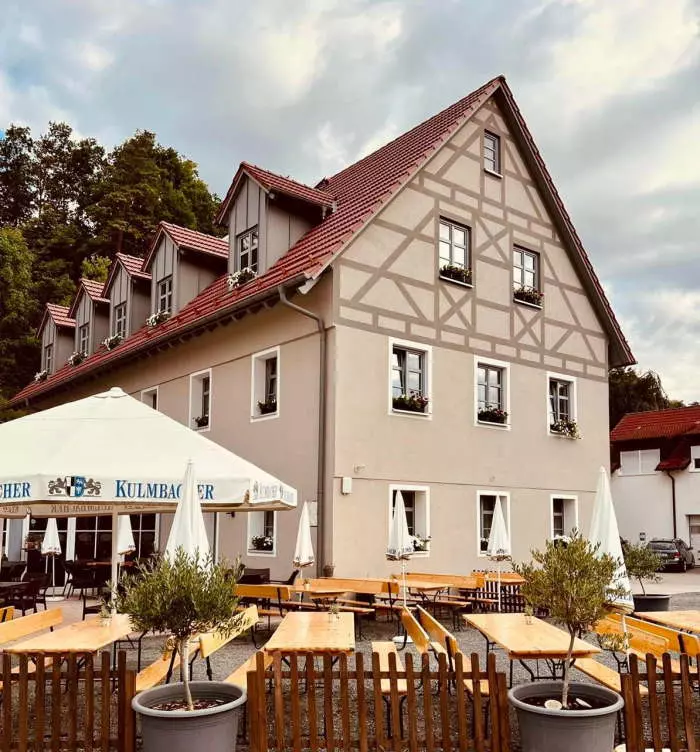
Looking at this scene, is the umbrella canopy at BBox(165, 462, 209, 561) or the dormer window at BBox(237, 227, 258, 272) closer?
the umbrella canopy at BBox(165, 462, 209, 561)

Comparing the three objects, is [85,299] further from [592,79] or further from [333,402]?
[592,79]

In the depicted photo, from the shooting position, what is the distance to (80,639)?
24.5ft

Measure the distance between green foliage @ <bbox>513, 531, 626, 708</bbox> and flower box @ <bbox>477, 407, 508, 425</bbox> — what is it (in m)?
11.7

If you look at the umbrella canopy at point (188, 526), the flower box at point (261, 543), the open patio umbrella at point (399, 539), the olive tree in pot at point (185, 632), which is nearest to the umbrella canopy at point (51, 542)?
the flower box at point (261, 543)

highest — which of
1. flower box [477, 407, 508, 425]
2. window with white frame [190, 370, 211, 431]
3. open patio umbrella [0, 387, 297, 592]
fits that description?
window with white frame [190, 370, 211, 431]

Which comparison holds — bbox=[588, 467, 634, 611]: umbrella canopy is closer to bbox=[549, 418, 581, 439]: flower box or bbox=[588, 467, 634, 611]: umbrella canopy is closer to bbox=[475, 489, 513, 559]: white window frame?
bbox=[475, 489, 513, 559]: white window frame

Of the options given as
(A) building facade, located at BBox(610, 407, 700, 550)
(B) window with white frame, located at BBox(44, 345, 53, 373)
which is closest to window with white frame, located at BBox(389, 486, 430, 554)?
(B) window with white frame, located at BBox(44, 345, 53, 373)

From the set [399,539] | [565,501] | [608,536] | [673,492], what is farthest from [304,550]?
[673,492]

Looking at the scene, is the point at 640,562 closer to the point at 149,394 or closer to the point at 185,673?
the point at 185,673

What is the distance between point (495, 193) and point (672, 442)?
20.6 meters

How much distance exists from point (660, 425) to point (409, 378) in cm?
2326

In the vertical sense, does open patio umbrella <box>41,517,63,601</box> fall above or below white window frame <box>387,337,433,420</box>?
below

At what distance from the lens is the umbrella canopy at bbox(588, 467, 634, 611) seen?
22.6 feet

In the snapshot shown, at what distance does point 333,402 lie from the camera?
15219 mm
